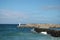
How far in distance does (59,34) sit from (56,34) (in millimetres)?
187

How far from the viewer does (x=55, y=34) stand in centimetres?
1030

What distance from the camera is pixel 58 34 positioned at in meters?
10.2

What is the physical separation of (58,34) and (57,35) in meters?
0.12

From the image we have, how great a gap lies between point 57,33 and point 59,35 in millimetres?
327

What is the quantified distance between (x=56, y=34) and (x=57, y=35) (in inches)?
6.0

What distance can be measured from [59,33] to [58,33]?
2.4 inches

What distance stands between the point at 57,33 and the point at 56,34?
0.14 metres

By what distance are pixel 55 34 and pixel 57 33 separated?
0.15m

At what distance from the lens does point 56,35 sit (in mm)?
10102

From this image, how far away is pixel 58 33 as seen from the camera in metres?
10.3

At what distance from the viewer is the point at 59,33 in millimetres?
10266

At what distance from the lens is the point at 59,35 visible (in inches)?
395

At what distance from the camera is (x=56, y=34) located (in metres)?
10.2

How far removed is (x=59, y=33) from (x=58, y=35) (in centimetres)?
26
